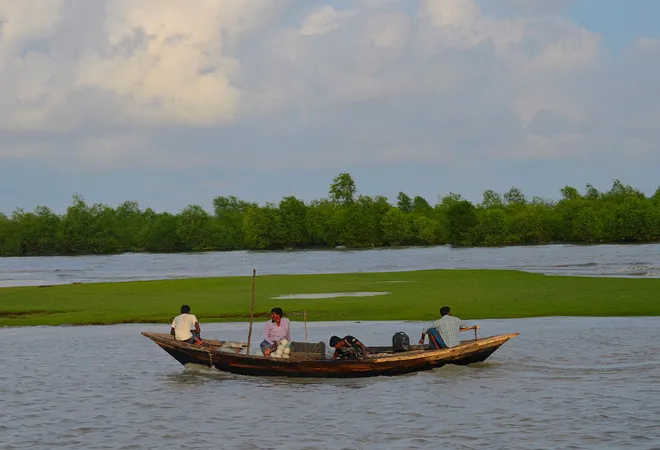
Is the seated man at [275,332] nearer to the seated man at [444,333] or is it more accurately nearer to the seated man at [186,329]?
the seated man at [186,329]

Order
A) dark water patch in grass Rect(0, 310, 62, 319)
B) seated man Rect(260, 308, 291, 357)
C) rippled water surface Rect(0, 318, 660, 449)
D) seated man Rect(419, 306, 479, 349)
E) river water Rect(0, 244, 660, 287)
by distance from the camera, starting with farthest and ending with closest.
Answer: river water Rect(0, 244, 660, 287), dark water patch in grass Rect(0, 310, 62, 319), seated man Rect(260, 308, 291, 357), seated man Rect(419, 306, 479, 349), rippled water surface Rect(0, 318, 660, 449)

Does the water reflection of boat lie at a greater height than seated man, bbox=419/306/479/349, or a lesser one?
lesser

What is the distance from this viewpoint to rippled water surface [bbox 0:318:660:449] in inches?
719

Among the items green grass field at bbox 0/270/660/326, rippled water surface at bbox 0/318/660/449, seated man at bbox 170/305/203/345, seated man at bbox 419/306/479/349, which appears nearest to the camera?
rippled water surface at bbox 0/318/660/449

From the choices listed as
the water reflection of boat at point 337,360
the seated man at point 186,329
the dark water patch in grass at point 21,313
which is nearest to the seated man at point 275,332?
the water reflection of boat at point 337,360

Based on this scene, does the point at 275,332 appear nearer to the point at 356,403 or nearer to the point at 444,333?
the point at 444,333

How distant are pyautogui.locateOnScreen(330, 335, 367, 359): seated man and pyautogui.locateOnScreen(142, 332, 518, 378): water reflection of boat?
32 centimetres

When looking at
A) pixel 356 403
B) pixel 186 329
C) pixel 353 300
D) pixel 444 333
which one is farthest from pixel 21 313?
pixel 356 403

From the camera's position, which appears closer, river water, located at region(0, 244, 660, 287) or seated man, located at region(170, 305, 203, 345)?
seated man, located at region(170, 305, 203, 345)

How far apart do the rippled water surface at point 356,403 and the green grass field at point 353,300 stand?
27.6ft

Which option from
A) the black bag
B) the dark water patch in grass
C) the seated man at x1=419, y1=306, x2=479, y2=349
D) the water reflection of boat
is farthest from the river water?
the black bag

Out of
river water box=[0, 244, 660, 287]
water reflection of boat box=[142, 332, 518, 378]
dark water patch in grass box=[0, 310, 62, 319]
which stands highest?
river water box=[0, 244, 660, 287]

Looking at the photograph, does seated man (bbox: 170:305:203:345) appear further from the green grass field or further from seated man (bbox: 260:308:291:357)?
the green grass field

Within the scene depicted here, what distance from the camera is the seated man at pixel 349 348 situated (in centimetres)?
2481
